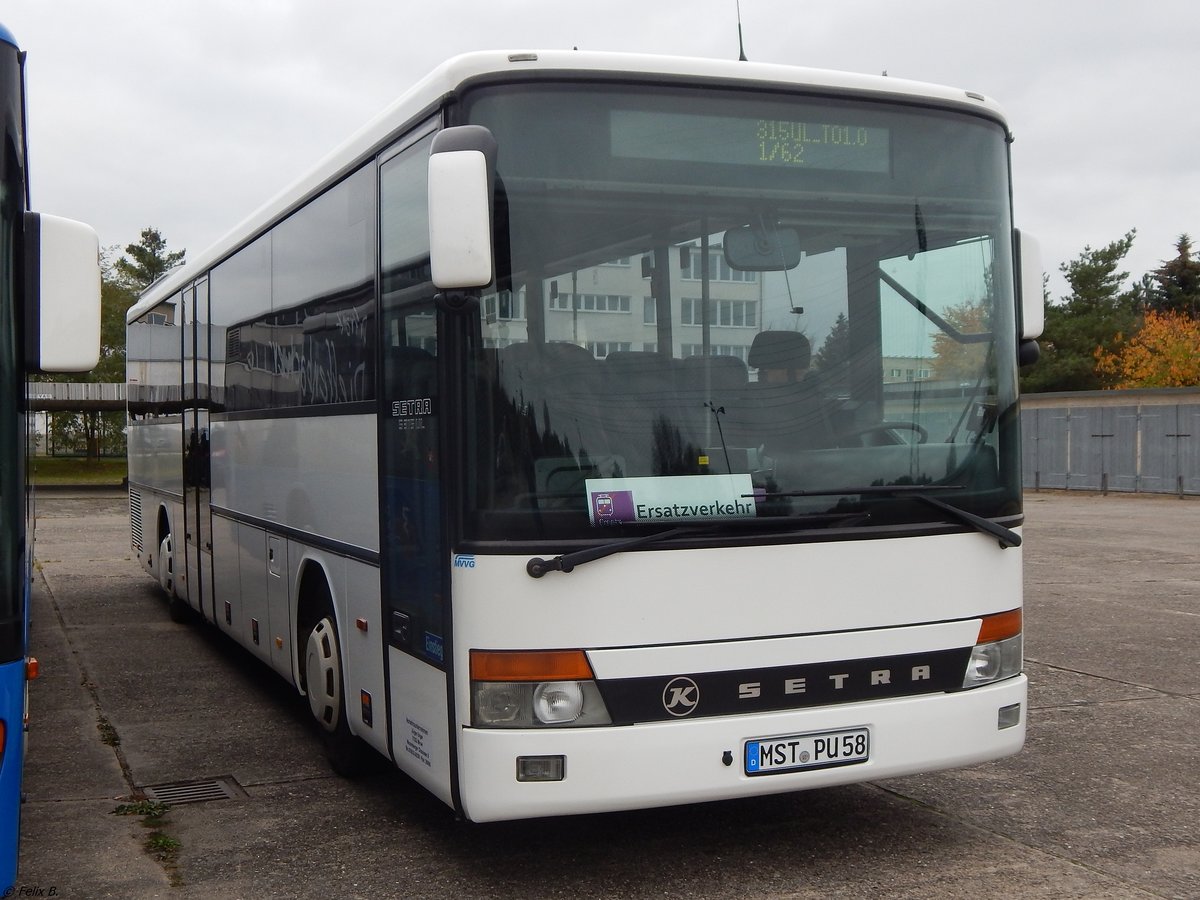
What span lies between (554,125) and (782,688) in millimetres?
2122

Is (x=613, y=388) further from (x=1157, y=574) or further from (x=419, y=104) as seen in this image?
(x=1157, y=574)

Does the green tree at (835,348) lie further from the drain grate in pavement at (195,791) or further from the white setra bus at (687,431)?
the drain grate in pavement at (195,791)

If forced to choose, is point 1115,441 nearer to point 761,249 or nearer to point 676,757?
point 761,249

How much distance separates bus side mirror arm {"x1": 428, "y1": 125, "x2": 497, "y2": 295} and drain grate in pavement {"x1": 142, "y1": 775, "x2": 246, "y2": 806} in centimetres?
318

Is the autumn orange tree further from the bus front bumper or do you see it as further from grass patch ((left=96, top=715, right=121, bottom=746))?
the bus front bumper

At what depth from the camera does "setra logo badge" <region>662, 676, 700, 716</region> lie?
14.7 ft

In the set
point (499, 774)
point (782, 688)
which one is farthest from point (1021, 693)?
point (499, 774)

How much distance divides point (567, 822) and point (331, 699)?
1372 millimetres

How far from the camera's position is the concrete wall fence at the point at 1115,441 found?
100 feet

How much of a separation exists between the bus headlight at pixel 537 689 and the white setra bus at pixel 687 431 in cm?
1

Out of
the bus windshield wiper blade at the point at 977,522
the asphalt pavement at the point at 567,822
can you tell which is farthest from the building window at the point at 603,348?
the asphalt pavement at the point at 567,822

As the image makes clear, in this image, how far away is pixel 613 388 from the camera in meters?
4.48

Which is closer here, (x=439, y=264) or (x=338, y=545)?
(x=439, y=264)

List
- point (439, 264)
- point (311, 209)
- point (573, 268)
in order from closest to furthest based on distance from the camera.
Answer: point (439, 264) < point (573, 268) < point (311, 209)
